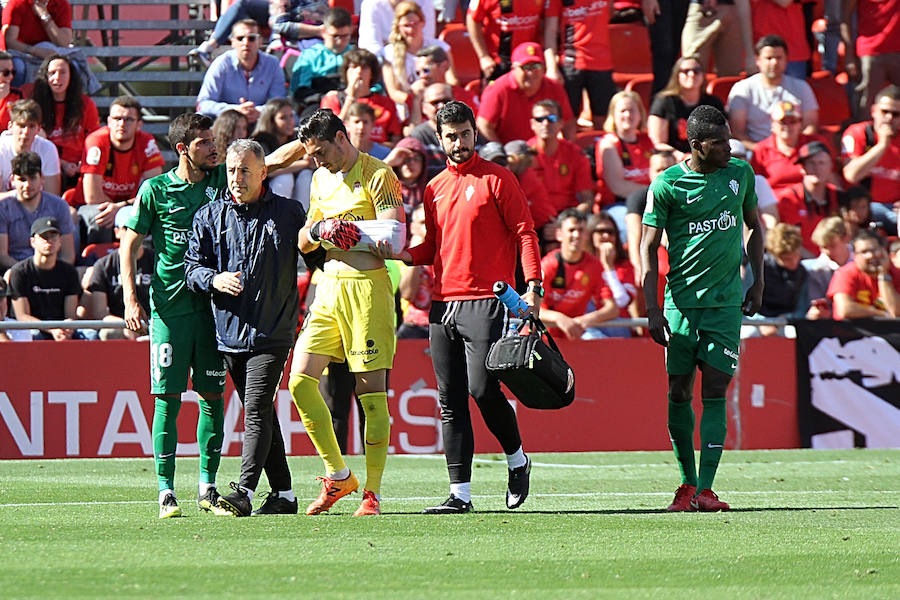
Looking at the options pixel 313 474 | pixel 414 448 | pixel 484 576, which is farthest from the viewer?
pixel 414 448

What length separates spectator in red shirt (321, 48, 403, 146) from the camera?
15094mm

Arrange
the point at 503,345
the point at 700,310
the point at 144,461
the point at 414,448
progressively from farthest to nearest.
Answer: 1. the point at 414,448
2. the point at 144,461
3. the point at 700,310
4. the point at 503,345

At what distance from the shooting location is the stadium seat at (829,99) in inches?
731

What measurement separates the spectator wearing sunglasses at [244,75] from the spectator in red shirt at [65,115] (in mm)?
1255

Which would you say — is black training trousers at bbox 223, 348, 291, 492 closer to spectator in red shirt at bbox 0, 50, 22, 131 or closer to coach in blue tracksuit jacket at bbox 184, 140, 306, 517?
coach in blue tracksuit jacket at bbox 184, 140, 306, 517

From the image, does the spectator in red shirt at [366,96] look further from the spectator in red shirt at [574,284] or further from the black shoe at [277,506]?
the black shoe at [277,506]

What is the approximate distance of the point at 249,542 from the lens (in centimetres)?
672

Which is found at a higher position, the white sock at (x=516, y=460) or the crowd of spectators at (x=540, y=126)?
the crowd of spectators at (x=540, y=126)

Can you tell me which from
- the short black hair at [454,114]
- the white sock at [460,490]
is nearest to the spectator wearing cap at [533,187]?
the short black hair at [454,114]

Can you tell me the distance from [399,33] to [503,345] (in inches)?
351

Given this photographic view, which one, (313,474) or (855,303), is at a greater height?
(855,303)

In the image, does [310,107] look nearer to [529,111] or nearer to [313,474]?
[529,111]

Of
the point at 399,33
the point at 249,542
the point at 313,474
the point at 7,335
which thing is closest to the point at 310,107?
the point at 399,33

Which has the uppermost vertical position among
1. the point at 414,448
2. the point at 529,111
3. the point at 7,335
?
the point at 529,111
